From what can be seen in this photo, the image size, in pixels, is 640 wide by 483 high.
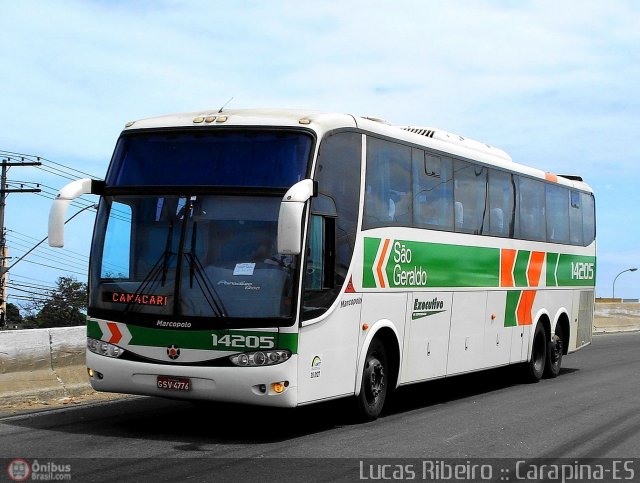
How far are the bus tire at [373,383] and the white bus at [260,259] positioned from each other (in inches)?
0.9

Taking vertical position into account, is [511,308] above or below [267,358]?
above

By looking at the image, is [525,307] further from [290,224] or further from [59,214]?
[59,214]

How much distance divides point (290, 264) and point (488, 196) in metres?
6.19

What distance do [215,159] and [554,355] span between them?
1026 cm

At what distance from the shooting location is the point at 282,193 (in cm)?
1038

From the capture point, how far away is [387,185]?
12438mm

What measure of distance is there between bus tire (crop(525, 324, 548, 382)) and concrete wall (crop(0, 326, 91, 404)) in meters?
7.81

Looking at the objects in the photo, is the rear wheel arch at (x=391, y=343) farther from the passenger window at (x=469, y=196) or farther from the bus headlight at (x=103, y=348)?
the bus headlight at (x=103, y=348)

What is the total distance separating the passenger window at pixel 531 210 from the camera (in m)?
17.1

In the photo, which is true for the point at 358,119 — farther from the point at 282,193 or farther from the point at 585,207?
the point at 585,207

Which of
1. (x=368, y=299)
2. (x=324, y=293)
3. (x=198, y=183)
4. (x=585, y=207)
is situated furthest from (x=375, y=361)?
(x=585, y=207)

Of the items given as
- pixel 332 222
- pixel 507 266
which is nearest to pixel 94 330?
pixel 332 222

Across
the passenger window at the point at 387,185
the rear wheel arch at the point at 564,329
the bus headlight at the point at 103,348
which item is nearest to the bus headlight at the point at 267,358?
the bus headlight at the point at 103,348

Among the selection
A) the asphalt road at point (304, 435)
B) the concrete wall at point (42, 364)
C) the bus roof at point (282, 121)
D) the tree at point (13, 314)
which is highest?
the bus roof at point (282, 121)
